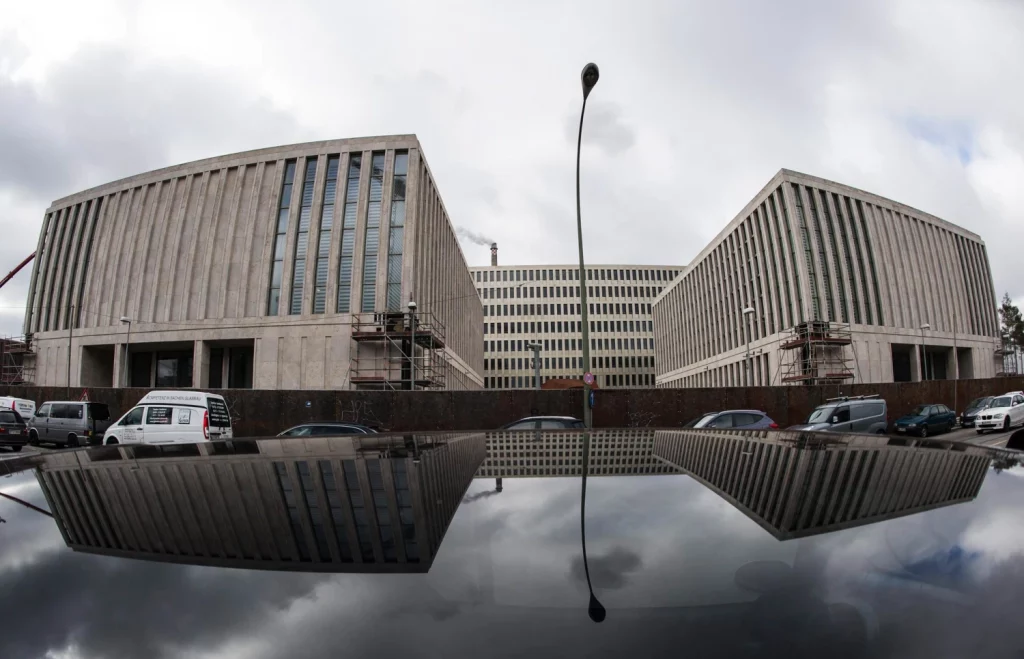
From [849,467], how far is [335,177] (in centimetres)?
3684

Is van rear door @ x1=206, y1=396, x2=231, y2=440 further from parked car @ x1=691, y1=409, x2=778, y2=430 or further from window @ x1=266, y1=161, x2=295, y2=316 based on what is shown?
window @ x1=266, y1=161, x2=295, y2=316

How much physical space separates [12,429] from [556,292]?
3248 inches

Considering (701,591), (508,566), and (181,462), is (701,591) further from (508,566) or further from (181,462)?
(181,462)

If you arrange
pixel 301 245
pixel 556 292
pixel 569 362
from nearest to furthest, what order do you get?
1. pixel 301 245
2. pixel 569 362
3. pixel 556 292

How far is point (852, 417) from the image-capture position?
17.6 m

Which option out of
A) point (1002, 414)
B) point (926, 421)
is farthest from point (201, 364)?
point (1002, 414)

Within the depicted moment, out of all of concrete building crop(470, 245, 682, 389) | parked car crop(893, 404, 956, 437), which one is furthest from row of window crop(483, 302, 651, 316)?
parked car crop(893, 404, 956, 437)

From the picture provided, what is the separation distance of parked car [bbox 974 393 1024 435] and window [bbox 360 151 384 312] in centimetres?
3009

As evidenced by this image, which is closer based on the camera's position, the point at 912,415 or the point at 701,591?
the point at 701,591

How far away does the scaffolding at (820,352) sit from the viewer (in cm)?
4072

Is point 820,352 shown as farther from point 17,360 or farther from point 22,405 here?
point 17,360

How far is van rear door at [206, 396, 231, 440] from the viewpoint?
15.4 m

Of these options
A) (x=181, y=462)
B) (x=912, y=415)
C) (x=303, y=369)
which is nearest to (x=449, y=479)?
(x=181, y=462)

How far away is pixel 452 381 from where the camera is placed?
43.4 m
